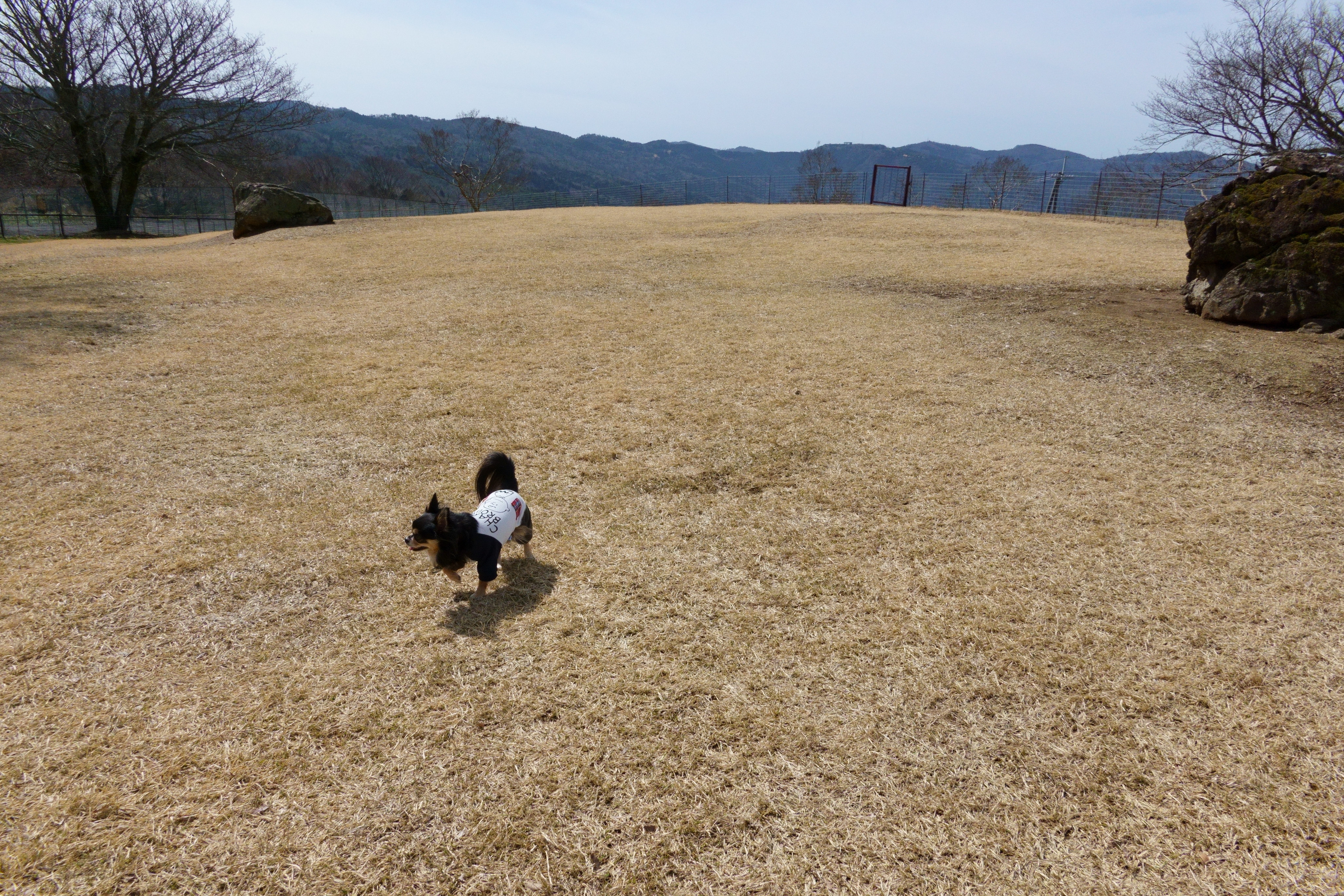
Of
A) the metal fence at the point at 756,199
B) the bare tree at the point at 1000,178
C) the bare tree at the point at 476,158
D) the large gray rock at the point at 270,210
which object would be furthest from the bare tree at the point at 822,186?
the large gray rock at the point at 270,210

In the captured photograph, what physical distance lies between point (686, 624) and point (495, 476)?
1.44 metres

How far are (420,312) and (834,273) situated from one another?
7.84 metres

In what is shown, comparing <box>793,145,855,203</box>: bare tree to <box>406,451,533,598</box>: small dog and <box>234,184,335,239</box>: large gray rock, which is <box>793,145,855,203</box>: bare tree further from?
<box>406,451,533,598</box>: small dog

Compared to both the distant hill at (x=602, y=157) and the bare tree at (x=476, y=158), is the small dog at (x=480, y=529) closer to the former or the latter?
the distant hill at (x=602, y=157)

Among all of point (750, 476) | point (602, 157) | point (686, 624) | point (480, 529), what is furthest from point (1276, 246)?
point (602, 157)

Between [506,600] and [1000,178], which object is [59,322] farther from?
[1000,178]

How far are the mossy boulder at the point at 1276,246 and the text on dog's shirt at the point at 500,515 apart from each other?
32.3ft

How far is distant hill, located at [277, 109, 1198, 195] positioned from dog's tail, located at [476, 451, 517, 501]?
2590 centimetres

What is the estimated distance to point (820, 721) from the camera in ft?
9.53

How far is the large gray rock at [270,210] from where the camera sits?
59.4 feet

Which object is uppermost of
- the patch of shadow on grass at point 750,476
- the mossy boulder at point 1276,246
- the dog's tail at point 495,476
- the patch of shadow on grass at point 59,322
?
the mossy boulder at point 1276,246

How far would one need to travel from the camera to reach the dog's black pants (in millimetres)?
3529

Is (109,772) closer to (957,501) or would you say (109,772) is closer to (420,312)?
(957,501)

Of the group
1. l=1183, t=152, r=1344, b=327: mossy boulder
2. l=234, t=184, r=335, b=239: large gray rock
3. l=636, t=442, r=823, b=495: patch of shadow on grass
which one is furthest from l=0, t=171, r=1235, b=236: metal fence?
l=636, t=442, r=823, b=495: patch of shadow on grass
